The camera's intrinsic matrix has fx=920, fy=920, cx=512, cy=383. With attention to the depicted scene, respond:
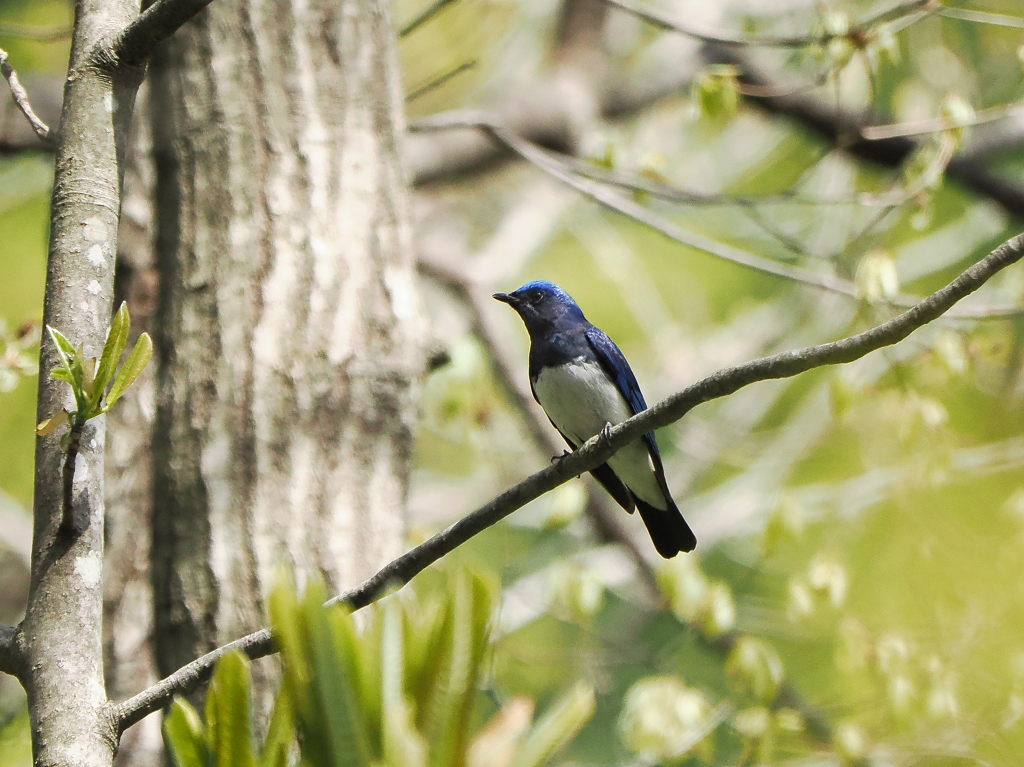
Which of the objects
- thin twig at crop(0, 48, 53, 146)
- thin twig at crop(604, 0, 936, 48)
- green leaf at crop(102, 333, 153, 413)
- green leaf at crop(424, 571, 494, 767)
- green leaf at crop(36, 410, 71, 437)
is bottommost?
green leaf at crop(424, 571, 494, 767)

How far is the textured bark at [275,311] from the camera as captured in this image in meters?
2.74

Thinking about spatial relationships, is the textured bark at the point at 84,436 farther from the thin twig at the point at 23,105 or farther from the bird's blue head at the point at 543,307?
the bird's blue head at the point at 543,307

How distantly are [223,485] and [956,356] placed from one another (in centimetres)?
282

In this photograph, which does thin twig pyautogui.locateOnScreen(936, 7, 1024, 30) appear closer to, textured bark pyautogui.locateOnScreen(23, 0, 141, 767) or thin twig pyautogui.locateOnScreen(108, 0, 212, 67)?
thin twig pyautogui.locateOnScreen(108, 0, 212, 67)

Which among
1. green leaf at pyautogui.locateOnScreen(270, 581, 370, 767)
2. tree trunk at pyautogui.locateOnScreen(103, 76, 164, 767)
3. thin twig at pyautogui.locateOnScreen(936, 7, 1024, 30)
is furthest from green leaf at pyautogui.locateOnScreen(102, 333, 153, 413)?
thin twig at pyautogui.locateOnScreen(936, 7, 1024, 30)

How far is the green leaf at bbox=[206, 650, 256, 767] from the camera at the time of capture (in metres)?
1.43

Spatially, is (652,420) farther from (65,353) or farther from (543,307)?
(543,307)

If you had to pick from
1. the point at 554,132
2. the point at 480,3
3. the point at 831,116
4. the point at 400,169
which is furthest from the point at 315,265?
the point at 480,3

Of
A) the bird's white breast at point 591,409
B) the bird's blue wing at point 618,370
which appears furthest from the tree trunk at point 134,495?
the bird's blue wing at point 618,370

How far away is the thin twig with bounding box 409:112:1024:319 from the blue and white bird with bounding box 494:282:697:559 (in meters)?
0.56

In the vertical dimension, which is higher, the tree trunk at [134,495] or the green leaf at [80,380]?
the green leaf at [80,380]

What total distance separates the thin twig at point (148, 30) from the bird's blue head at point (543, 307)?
236 cm

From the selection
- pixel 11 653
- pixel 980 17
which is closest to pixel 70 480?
pixel 11 653

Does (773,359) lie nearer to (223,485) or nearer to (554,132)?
(223,485)
